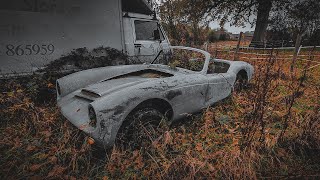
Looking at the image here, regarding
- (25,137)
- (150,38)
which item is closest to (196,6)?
(150,38)

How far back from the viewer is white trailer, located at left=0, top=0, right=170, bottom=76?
3961mm

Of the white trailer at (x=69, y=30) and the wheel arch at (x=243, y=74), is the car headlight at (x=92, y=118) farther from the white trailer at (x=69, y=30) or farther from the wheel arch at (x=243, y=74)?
the wheel arch at (x=243, y=74)

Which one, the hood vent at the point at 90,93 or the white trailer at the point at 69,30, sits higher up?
the white trailer at the point at 69,30

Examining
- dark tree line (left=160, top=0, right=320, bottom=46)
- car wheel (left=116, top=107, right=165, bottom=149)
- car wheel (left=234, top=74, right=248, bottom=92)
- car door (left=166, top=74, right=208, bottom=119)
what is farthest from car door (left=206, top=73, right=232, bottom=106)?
dark tree line (left=160, top=0, right=320, bottom=46)

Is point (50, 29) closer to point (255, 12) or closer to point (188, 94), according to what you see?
point (188, 94)

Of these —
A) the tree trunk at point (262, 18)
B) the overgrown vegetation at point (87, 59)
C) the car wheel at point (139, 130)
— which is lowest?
the car wheel at point (139, 130)

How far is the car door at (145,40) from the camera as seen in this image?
5492 millimetres

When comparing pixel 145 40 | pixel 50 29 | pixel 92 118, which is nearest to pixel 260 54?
pixel 145 40

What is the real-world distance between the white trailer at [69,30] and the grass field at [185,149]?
138 cm

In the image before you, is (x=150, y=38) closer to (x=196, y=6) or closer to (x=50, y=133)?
(x=50, y=133)

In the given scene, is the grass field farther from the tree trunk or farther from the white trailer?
the tree trunk

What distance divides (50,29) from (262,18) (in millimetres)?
17761

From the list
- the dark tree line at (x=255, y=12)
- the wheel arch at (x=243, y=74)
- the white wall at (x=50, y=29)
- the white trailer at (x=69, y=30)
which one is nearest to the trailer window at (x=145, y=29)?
the white trailer at (x=69, y=30)

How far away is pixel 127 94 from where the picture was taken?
7.39 ft
